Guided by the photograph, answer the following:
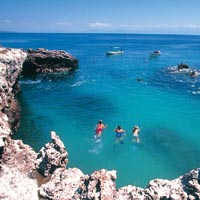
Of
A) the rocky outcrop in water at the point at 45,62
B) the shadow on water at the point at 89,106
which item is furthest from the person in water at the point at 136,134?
the rocky outcrop in water at the point at 45,62

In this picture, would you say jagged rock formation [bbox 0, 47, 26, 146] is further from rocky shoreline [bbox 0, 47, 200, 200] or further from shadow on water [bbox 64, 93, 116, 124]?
shadow on water [bbox 64, 93, 116, 124]

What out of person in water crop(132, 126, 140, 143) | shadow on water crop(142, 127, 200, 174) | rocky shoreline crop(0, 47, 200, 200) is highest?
rocky shoreline crop(0, 47, 200, 200)

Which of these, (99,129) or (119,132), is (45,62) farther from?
(119,132)

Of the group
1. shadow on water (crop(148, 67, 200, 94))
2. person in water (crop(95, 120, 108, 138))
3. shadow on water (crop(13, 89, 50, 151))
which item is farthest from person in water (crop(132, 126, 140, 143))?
shadow on water (crop(148, 67, 200, 94))

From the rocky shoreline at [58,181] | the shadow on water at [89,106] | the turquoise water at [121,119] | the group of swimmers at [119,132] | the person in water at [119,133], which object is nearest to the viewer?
the rocky shoreline at [58,181]

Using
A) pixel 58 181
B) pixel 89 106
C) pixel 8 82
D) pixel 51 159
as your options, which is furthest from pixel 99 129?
pixel 8 82

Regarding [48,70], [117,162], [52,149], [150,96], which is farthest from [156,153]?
[48,70]

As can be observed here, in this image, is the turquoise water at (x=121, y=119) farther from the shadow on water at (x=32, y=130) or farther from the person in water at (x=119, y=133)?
the person in water at (x=119, y=133)

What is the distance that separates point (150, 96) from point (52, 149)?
34.5 metres

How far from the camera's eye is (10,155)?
25.8m

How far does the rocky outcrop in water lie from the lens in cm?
7612

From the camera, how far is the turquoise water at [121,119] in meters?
31.4

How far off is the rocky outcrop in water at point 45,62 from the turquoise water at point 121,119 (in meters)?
6.34

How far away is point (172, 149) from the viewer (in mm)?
34219
